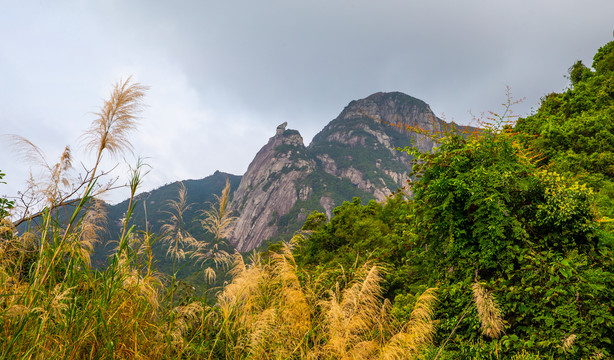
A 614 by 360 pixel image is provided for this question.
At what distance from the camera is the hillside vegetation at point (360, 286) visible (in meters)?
2.22

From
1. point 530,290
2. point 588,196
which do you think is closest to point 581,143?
point 588,196

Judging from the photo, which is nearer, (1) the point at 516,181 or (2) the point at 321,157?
(1) the point at 516,181

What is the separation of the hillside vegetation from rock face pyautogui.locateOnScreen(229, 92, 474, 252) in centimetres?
7740

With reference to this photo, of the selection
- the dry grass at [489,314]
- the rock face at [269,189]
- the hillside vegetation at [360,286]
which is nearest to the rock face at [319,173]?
the rock face at [269,189]

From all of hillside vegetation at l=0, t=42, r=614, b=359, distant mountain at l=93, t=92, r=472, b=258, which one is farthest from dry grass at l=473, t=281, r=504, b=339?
distant mountain at l=93, t=92, r=472, b=258

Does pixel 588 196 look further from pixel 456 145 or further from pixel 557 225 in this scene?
pixel 456 145

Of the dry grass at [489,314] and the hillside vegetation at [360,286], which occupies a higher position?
the hillside vegetation at [360,286]

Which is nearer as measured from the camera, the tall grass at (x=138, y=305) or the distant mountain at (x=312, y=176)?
the tall grass at (x=138, y=305)

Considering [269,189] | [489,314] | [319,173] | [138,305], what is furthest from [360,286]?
[319,173]

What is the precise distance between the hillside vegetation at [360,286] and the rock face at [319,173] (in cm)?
7740

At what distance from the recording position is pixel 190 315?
3.08 metres

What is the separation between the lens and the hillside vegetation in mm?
2219

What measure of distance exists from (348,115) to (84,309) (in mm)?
185132

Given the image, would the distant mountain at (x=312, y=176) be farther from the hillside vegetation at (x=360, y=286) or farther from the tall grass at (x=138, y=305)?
the tall grass at (x=138, y=305)
